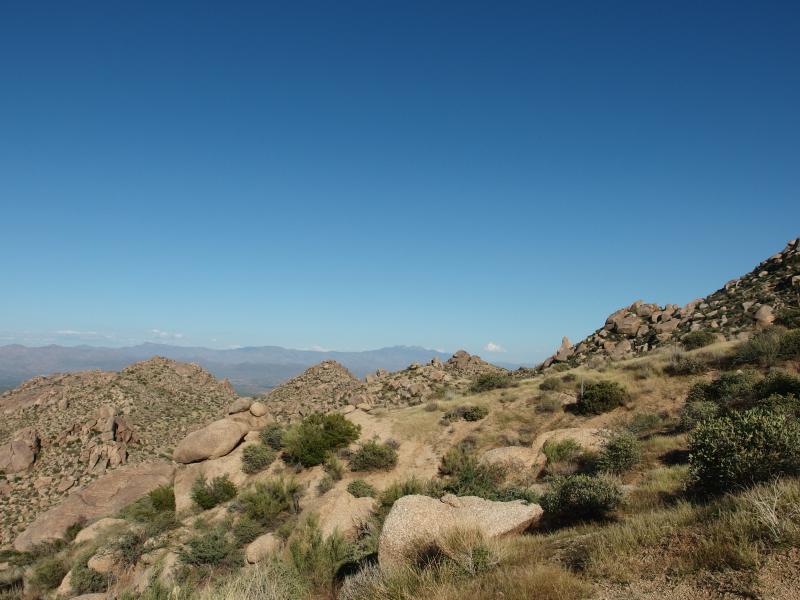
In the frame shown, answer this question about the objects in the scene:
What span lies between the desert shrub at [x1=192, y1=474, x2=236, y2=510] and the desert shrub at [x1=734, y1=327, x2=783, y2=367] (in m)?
25.3

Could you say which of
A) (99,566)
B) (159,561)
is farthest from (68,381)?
(159,561)


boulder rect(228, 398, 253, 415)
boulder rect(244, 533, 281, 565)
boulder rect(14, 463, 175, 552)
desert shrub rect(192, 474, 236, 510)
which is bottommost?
boulder rect(14, 463, 175, 552)

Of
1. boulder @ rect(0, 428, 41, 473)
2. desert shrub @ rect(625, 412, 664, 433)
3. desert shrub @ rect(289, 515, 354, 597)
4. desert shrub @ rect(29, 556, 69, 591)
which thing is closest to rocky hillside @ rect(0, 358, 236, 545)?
boulder @ rect(0, 428, 41, 473)

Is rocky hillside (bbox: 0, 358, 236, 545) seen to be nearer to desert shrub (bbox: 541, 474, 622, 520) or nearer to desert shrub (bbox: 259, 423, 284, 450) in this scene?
desert shrub (bbox: 259, 423, 284, 450)

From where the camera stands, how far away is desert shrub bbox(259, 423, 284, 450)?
23016 mm

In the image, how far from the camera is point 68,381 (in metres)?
47.4

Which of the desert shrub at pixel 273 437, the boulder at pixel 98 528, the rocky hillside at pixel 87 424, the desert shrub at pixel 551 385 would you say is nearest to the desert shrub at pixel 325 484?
the desert shrub at pixel 273 437

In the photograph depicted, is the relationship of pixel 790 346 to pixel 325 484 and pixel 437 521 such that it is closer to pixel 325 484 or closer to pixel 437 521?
pixel 437 521

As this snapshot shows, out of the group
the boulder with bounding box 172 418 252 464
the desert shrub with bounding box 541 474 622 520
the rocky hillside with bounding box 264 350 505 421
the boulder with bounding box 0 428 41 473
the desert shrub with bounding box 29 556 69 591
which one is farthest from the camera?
the rocky hillside with bounding box 264 350 505 421

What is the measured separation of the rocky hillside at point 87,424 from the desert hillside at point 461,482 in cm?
21

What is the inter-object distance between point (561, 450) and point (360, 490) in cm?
803

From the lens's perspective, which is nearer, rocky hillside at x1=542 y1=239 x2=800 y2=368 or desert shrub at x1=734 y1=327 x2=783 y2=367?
desert shrub at x1=734 y1=327 x2=783 y2=367

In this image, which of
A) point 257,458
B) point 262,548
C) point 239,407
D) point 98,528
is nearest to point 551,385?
point 257,458

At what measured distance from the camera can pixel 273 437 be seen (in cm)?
2339
